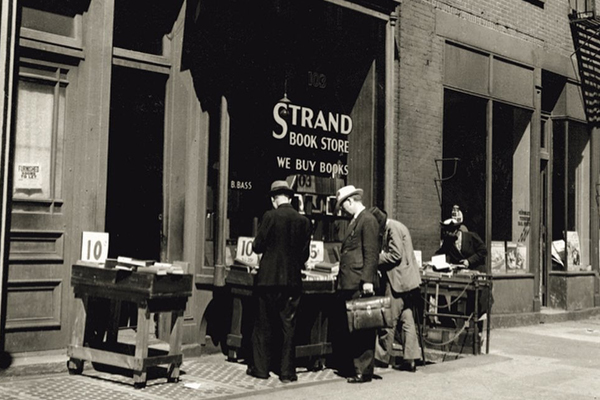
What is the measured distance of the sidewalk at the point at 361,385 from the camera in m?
7.52

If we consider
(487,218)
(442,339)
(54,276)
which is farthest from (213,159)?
(487,218)

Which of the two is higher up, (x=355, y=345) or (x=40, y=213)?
(x=40, y=213)

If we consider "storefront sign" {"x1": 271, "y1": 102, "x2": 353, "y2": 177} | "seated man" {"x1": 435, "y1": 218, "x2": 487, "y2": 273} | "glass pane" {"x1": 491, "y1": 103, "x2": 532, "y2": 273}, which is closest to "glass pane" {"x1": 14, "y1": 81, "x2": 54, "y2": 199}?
"storefront sign" {"x1": 271, "y1": 102, "x2": 353, "y2": 177}

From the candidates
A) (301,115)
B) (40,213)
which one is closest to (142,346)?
(40,213)

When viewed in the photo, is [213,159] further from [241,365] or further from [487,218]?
[487,218]

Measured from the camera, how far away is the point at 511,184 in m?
15.2

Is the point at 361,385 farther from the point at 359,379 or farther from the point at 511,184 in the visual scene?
the point at 511,184

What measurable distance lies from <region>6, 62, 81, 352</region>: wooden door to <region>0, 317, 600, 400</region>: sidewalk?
549 mm

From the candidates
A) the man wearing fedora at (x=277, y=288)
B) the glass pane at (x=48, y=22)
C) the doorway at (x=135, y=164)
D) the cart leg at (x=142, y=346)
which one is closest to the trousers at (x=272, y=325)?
the man wearing fedora at (x=277, y=288)

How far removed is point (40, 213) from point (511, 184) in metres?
9.52

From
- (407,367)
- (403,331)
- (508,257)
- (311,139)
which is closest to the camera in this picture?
(407,367)

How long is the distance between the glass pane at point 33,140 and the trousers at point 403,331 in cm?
414

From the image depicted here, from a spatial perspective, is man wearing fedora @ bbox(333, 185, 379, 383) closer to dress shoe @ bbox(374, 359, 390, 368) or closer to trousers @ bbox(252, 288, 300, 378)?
trousers @ bbox(252, 288, 300, 378)

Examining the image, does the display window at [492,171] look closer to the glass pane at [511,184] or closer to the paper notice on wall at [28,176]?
the glass pane at [511,184]
